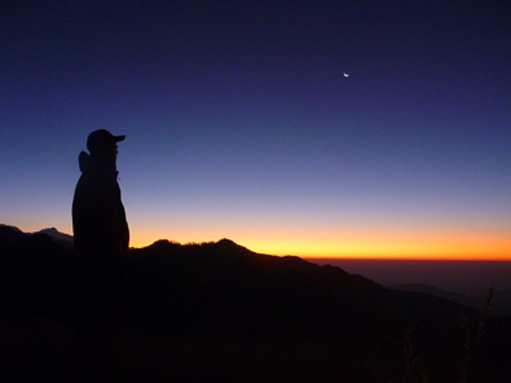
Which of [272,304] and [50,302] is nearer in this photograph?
[50,302]

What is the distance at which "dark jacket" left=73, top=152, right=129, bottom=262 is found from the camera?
6.05 m

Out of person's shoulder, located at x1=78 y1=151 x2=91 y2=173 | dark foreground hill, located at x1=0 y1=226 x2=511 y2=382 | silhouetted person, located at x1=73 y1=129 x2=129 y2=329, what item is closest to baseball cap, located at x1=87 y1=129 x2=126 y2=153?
silhouetted person, located at x1=73 y1=129 x2=129 y2=329

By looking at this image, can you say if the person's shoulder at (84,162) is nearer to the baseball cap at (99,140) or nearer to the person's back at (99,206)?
the person's back at (99,206)

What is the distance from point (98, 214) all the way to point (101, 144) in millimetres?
1280

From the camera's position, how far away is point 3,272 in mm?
21719

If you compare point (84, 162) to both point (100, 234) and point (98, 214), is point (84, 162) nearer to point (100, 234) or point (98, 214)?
point (98, 214)

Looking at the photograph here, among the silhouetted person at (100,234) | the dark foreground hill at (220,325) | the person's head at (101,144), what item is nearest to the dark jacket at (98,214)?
the silhouetted person at (100,234)

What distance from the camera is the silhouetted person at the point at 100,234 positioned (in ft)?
19.3

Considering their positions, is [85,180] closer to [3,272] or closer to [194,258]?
[3,272]

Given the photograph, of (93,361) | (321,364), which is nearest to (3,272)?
(93,361)

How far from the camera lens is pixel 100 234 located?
19.9 feet

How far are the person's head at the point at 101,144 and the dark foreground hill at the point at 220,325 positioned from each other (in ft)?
6.59

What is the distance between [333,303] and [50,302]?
71.2ft

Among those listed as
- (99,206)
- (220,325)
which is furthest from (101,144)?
(220,325)
